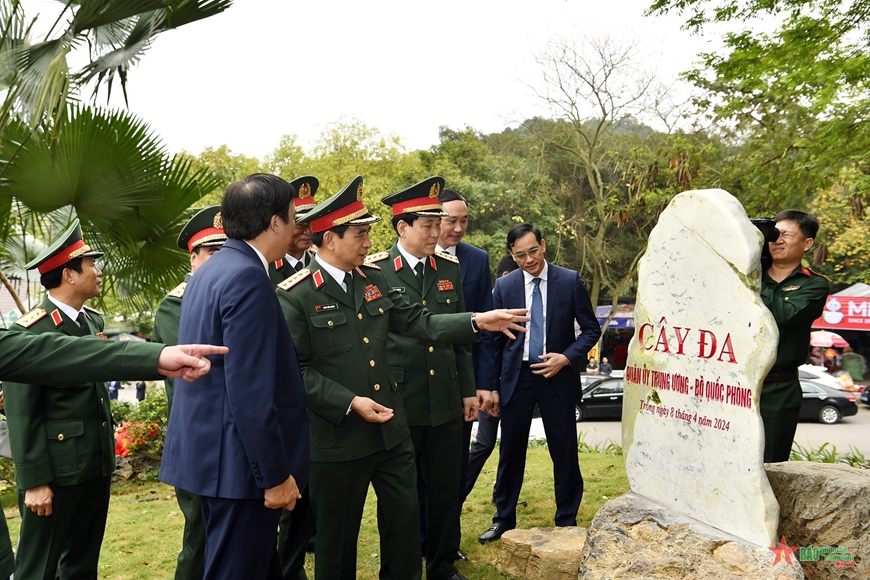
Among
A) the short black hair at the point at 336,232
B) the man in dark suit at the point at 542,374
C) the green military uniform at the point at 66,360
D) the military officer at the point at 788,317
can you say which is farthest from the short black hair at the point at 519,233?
the green military uniform at the point at 66,360

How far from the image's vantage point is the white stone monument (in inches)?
140

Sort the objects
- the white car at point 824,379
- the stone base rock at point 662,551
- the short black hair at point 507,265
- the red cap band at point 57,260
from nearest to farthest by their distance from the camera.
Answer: the stone base rock at point 662,551 < the red cap band at point 57,260 < the short black hair at point 507,265 < the white car at point 824,379

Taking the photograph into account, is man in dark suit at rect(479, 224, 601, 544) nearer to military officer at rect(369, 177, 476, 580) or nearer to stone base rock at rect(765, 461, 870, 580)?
military officer at rect(369, 177, 476, 580)

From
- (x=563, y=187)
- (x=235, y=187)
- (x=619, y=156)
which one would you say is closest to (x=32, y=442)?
(x=235, y=187)

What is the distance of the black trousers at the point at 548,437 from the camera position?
522 centimetres

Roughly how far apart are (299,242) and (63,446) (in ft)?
6.61

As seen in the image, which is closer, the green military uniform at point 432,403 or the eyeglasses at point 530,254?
the green military uniform at point 432,403

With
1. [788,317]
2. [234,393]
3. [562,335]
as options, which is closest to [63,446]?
[234,393]

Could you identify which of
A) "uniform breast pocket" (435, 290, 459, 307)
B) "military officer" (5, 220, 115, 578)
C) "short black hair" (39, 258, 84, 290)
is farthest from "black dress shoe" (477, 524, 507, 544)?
"short black hair" (39, 258, 84, 290)

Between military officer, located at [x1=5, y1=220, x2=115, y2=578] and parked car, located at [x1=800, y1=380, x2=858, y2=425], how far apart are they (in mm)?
16799

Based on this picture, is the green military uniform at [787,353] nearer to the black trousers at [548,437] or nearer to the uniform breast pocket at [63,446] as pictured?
the black trousers at [548,437]

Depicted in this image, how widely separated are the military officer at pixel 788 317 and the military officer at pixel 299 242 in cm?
297

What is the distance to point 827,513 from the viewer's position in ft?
12.5

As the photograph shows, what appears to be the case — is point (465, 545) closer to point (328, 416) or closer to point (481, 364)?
point (481, 364)
